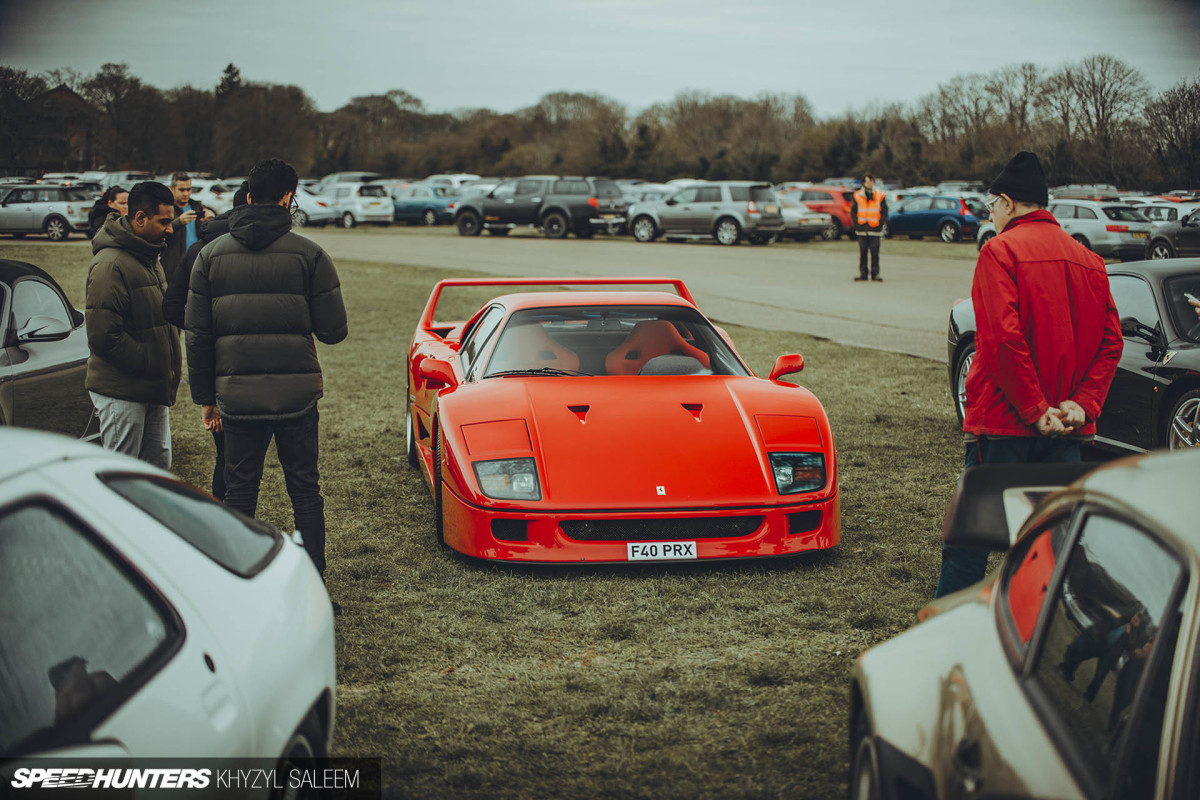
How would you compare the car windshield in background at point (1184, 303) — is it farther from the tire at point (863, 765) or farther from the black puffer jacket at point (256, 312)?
the tire at point (863, 765)

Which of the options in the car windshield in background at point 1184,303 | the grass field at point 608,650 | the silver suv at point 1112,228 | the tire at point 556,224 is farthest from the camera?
the tire at point 556,224

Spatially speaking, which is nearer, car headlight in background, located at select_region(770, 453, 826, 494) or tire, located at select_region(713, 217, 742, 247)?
car headlight in background, located at select_region(770, 453, 826, 494)

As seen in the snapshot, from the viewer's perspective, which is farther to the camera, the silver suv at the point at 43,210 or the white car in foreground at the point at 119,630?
the silver suv at the point at 43,210

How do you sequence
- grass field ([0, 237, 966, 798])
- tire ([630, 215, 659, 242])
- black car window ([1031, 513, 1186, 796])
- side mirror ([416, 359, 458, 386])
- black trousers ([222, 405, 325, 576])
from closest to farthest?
black car window ([1031, 513, 1186, 796]) < grass field ([0, 237, 966, 798]) < black trousers ([222, 405, 325, 576]) < side mirror ([416, 359, 458, 386]) < tire ([630, 215, 659, 242])

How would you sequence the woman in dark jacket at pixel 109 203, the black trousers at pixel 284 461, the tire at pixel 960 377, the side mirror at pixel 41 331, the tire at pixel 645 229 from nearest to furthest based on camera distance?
Result: 1. the black trousers at pixel 284 461
2. the side mirror at pixel 41 331
3. the woman in dark jacket at pixel 109 203
4. the tire at pixel 960 377
5. the tire at pixel 645 229

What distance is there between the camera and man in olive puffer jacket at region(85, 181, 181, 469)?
5.36m

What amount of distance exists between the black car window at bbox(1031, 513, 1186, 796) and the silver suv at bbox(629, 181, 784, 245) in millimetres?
29097

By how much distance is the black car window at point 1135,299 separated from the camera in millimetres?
7395

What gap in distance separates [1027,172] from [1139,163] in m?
13.8

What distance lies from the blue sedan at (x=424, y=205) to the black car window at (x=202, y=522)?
130 ft

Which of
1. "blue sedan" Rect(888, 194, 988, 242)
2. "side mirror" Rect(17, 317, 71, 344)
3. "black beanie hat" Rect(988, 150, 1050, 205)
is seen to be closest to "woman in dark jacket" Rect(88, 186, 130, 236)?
"side mirror" Rect(17, 317, 71, 344)

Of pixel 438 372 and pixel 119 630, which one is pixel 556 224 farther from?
pixel 119 630

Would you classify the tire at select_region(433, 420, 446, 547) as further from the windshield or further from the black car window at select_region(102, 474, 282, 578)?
the black car window at select_region(102, 474, 282, 578)

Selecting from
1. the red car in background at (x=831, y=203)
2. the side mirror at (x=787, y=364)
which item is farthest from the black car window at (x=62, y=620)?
the red car in background at (x=831, y=203)
